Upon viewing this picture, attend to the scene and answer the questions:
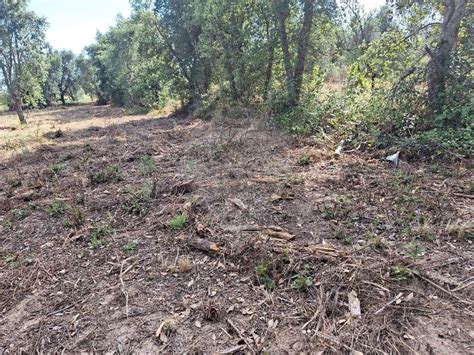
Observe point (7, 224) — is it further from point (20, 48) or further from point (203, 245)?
point (20, 48)

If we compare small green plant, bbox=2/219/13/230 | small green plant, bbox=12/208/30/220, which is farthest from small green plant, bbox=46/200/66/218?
small green plant, bbox=2/219/13/230

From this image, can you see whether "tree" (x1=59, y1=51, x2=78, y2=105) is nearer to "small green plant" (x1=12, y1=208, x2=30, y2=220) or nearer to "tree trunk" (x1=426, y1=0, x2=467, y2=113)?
"small green plant" (x1=12, y1=208, x2=30, y2=220)

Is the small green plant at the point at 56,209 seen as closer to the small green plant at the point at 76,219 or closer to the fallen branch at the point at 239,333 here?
the small green plant at the point at 76,219

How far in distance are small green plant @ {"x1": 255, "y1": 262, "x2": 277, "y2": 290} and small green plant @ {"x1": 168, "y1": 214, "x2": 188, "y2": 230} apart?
957 mm

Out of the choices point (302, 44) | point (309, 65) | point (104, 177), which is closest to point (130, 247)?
point (104, 177)

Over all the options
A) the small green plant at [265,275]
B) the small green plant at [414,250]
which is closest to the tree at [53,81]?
the small green plant at [265,275]

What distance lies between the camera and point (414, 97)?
15.7ft

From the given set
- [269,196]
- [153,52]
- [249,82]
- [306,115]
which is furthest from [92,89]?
[269,196]

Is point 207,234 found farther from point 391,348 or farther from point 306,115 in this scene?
point 306,115

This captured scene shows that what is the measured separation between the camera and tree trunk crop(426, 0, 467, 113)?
4516mm

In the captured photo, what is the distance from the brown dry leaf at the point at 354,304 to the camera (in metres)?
1.78

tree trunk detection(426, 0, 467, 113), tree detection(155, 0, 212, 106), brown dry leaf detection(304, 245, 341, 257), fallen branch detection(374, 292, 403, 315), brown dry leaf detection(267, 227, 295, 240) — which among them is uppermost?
tree detection(155, 0, 212, 106)

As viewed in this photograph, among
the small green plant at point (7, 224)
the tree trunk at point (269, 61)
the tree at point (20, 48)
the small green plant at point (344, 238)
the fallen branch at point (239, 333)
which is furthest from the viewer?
the tree at point (20, 48)

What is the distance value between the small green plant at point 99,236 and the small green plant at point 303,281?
5.59ft
